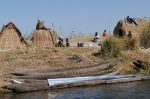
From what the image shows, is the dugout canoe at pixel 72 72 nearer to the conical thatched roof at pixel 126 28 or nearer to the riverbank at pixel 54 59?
the riverbank at pixel 54 59

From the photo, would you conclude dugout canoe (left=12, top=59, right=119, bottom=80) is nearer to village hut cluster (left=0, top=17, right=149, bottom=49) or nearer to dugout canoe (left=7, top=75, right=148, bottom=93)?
dugout canoe (left=7, top=75, right=148, bottom=93)

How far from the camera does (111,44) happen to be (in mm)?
29594

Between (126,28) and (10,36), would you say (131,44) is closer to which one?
(126,28)

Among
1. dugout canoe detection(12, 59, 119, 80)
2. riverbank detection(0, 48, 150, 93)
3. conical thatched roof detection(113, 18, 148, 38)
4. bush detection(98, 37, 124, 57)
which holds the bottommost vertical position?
dugout canoe detection(12, 59, 119, 80)

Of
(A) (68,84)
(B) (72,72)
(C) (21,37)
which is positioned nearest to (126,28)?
(C) (21,37)

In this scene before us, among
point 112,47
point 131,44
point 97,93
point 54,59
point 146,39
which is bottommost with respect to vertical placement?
point 97,93

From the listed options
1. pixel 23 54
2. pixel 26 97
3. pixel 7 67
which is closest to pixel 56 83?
pixel 26 97

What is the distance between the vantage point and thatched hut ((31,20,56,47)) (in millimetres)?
34688

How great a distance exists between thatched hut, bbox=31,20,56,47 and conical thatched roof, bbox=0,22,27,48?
119 centimetres

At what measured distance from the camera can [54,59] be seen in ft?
93.4

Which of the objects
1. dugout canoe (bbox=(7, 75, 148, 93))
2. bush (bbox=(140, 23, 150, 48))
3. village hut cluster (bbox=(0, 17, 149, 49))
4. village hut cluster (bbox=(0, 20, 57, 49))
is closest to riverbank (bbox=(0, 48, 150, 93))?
dugout canoe (bbox=(7, 75, 148, 93))

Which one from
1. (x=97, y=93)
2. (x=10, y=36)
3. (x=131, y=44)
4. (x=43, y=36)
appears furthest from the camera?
(x=43, y=36)

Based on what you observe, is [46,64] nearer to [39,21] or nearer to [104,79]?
[104,79]

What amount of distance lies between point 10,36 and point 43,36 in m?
2.35
